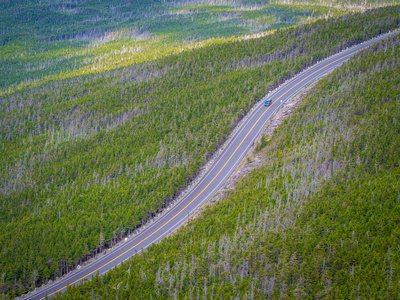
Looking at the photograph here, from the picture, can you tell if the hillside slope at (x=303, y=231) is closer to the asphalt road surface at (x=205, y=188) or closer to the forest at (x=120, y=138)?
the asphalt road surface at (x=205, y=188)

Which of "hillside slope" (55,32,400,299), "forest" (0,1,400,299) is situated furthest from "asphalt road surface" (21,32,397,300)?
"hillside slope" (55,32,400,299)

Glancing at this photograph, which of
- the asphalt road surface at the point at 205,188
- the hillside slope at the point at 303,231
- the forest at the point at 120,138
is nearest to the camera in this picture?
the hillside slope at the point at 303,231

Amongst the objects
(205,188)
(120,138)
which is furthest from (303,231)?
(120,138)

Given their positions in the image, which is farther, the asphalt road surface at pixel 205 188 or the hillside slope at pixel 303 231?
the asphalt road surface at pixel 205 188

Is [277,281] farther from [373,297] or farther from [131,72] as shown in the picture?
[131,72]

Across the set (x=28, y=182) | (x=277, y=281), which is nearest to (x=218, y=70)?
(x=28, y=182)

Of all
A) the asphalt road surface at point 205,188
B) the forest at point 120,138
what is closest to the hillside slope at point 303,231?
the asphalt road surface at point 205,188

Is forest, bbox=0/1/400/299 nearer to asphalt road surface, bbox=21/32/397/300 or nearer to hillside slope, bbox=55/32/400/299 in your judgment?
asphalt road surface, bbox=21/32/397/300
